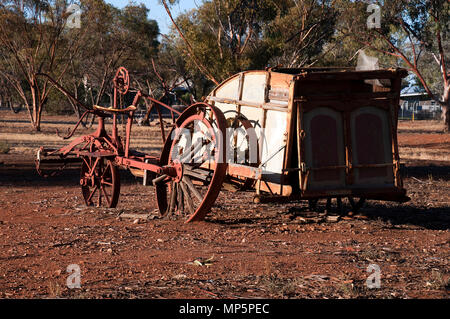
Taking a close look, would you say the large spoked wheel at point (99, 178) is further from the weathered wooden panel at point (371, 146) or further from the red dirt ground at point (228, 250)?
the weathered wooden panel at point (371, 146)

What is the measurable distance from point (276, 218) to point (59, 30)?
1336 inches

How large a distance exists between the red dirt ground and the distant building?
59.0 meters

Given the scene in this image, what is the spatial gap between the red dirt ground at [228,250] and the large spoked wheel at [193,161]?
0.37 m

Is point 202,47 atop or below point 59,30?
below

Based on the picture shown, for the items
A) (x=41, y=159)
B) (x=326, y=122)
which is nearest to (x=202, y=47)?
(x=41, y=159)

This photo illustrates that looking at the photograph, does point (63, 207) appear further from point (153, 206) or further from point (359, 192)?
point (359, 192)

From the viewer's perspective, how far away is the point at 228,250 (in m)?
7.35

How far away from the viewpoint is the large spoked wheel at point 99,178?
10562mm

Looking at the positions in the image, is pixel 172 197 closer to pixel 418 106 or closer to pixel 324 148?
pixel 324 148

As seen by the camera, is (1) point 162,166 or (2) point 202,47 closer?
(1) point 162,166

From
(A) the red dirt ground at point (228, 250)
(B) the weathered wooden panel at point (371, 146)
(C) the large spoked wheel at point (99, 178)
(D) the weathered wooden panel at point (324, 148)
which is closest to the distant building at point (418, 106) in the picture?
(A) the red dirt ground at point (228, 250)

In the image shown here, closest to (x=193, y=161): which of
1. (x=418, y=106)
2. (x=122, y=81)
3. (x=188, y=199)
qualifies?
(x=188, y=199)

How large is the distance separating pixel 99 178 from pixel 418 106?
8697 cm
